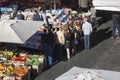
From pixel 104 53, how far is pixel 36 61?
3.81 m

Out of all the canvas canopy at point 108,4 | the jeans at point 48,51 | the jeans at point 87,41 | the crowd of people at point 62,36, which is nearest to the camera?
the canvas canopy at point 108,4

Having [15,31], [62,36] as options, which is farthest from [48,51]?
[15,31]

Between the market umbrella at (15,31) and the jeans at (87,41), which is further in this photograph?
the jeans at (87,41)

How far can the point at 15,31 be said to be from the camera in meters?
14.6

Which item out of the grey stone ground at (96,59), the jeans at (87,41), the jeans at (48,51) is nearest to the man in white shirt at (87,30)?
the jeans at (87,41)

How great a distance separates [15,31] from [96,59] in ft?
13.6

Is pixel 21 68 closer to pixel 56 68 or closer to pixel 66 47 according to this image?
pixel 56 68

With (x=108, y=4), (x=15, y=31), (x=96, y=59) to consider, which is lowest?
(x=96, y=59)

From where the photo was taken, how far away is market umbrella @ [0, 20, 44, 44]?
14.5 metres

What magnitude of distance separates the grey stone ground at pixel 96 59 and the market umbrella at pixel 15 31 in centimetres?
167

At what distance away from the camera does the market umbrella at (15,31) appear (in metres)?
14.5

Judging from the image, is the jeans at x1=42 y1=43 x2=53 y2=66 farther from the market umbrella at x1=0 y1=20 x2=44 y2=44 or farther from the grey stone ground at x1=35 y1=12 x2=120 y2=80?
the market umbrella at x1=0 y1=20 x2=44 y2=44

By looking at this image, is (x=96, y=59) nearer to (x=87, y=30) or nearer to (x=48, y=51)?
(x=87, y=30)

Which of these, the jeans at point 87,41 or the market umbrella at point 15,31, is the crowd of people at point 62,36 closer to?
the jeans at point 87,41
